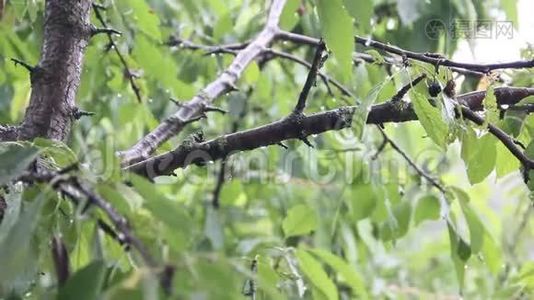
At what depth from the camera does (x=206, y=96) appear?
2.76ft

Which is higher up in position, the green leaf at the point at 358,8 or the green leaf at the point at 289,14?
the green leaf at the point at 289,14

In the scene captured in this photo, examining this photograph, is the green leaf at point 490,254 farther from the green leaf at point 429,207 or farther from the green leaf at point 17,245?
the green leaf at point 17,245

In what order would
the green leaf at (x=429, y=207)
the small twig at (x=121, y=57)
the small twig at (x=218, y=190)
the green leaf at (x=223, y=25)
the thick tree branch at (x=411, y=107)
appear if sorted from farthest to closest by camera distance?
the small twig at (x=218, y=190) → the green leaf at (x=223, y=25) → the green leaf at (x=429, y=207) → the small twig at (x=121, y=57) → the thick tree branch at (x=411, y=107)

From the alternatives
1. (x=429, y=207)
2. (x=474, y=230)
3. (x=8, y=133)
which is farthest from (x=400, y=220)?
(x=8, y=133)

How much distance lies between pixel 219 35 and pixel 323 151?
0.21m

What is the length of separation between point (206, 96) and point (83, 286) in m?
0.47

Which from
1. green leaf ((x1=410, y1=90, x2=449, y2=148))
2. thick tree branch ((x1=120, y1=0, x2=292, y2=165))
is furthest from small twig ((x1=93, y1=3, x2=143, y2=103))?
green leaf ((x1=410, y1=90, x2=449, y2=148))

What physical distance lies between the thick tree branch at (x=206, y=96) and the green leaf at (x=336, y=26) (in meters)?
0.19

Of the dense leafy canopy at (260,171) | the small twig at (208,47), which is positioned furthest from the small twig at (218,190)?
the small twig at (208,47)

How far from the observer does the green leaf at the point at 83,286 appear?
386mm

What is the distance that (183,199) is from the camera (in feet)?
4.56

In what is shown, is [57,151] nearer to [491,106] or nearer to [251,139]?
[251,139]

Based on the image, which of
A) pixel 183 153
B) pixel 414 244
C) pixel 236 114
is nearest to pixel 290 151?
pixel 236 114

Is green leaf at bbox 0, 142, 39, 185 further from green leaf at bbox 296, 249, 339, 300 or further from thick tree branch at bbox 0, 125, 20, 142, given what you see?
green leaf at bbox 296, 249, 339, 300
